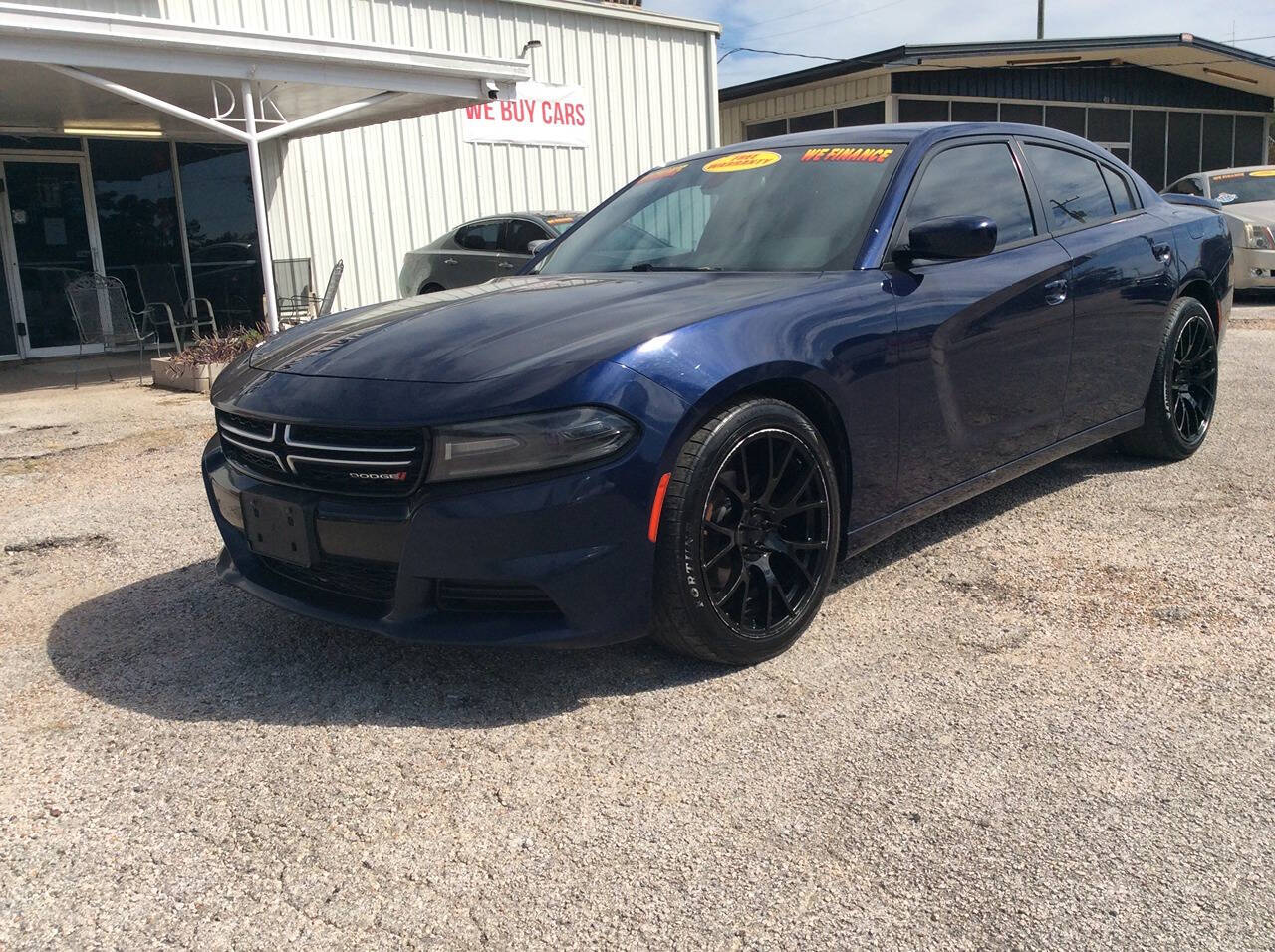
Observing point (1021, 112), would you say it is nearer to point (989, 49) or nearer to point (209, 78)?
point (989, 49)

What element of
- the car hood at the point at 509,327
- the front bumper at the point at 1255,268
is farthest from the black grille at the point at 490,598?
the front bumper at the point at 1255,268

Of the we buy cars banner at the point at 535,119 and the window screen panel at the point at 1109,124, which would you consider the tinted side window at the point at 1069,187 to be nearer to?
the we buy cars banner at the point at 535,119

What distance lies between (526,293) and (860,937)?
2.22 meters

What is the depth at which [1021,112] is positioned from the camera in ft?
70.6

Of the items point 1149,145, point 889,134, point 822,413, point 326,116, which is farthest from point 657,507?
point 1149,145

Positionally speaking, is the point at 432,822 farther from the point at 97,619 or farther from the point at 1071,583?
the point at 1071,583

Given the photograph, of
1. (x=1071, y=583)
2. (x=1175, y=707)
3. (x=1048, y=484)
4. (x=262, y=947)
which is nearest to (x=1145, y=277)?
(x=1048, y=484)

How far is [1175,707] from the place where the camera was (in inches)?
107

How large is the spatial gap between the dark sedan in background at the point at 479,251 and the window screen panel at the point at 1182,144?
1860cm

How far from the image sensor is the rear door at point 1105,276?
13.8 feet

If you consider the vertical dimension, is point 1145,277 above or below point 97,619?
above

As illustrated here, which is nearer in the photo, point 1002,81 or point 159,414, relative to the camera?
point 159,414

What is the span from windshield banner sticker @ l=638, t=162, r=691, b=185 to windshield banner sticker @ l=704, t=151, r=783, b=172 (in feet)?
0.61

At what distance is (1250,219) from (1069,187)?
10304 mm
